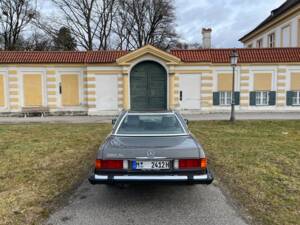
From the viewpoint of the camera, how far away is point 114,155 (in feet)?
13.4

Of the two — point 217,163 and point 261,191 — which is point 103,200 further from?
point 217,163

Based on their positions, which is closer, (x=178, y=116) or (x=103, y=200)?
(x=103, y=200)

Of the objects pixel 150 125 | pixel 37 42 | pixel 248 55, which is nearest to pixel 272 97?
pixel 248 55

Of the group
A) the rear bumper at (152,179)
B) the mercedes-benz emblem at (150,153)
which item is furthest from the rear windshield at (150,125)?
the rear bumper at (152,179)

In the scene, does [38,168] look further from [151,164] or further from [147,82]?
[147,82]

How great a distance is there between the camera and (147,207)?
4145 mm

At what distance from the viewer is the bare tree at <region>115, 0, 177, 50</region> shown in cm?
3892

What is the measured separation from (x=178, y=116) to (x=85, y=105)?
13855mm

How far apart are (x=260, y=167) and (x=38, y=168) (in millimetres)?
5110

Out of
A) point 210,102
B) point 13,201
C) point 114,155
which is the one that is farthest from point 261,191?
point 210,102

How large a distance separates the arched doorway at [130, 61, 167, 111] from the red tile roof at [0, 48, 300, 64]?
5.42ft

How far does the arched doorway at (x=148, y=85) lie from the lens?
59.5 ft

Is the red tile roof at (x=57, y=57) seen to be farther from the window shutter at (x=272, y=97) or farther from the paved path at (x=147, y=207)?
the paved path at (x=147, y=207)

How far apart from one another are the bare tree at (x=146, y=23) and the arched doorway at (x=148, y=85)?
22610mm
